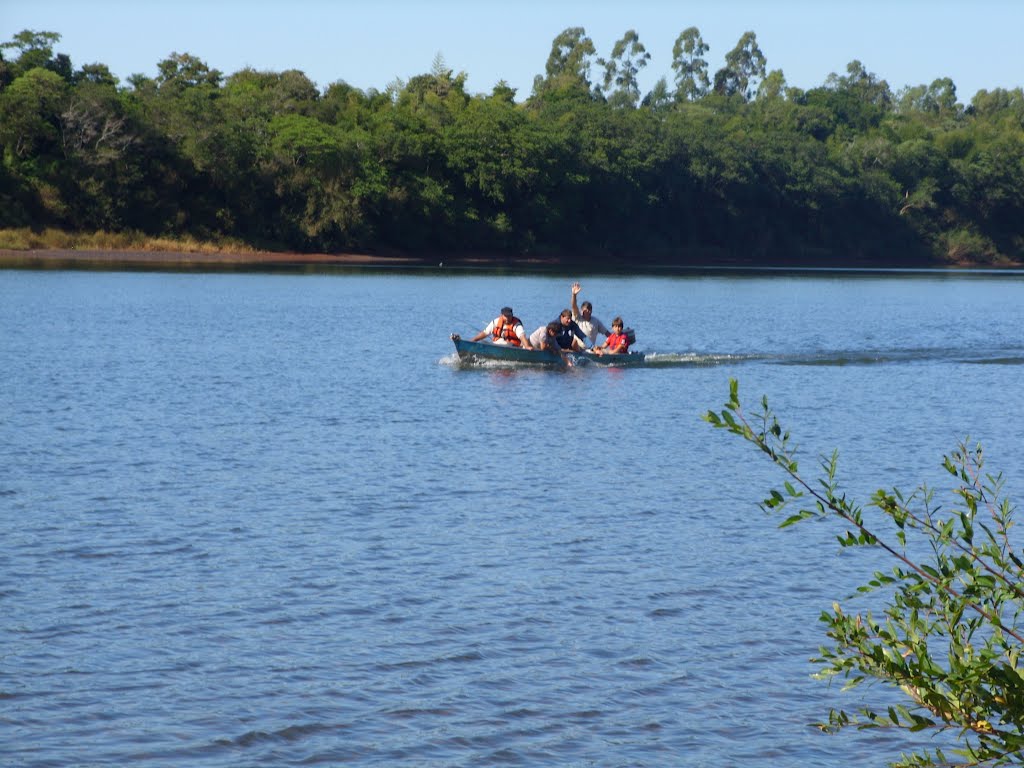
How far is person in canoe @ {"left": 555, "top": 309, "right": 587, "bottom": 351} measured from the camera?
30688mm

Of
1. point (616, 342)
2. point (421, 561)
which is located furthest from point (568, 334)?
point (421, 561)

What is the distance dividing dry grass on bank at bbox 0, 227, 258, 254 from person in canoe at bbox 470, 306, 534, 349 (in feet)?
166

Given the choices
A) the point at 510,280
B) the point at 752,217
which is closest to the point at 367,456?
the point at 510,280

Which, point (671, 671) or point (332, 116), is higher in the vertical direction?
point (332, 116)

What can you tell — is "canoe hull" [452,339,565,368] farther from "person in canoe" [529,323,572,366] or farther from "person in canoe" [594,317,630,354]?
"person in canoe" [594,317,630,354]

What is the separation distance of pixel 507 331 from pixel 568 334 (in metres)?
1.53

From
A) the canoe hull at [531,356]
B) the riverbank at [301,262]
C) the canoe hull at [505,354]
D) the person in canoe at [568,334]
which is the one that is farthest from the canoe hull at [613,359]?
the riverbank at [301,262]

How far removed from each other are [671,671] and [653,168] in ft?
322

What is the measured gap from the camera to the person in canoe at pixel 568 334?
30.7m

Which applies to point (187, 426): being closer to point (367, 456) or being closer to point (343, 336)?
point (367, 456)

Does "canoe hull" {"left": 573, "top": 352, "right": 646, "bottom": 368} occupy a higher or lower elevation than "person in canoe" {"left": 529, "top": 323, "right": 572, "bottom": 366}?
lower

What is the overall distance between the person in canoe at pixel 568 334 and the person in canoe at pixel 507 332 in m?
0.75

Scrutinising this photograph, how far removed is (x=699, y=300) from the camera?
202ft

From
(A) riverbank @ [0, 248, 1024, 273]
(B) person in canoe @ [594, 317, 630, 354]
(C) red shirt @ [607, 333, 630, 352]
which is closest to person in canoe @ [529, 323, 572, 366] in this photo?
(B) person in canoe @ [594, 317, 630, 354]
